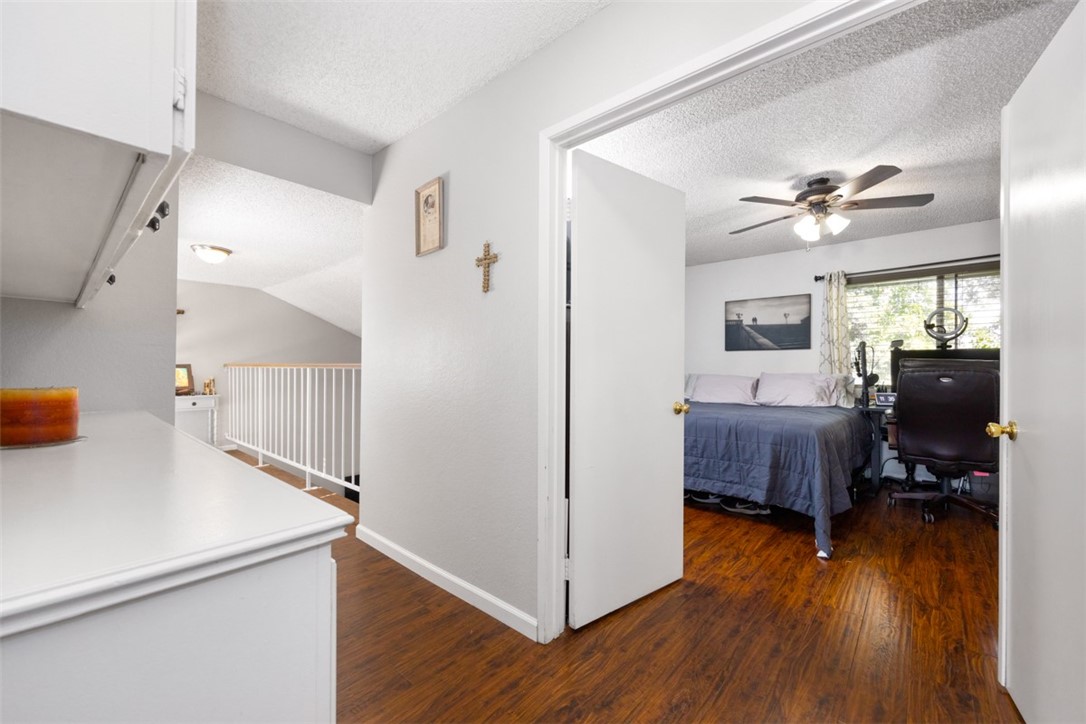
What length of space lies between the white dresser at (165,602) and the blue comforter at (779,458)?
264 cm

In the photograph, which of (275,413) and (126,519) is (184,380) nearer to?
(275,413)

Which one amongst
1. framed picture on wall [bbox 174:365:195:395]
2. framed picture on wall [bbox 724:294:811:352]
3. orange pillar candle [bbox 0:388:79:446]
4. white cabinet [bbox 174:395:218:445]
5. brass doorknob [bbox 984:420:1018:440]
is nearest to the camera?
orange pillar candle [bbox 0:388:79:446]

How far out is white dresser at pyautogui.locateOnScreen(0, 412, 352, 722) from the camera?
1.38 ft

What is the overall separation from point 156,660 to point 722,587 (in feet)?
7.06

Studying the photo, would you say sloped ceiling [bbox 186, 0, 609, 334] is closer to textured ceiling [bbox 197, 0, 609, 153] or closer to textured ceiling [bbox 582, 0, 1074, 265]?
textured ceiling [bbox 197, 0, 609, 153]

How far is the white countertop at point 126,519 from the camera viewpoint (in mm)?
431

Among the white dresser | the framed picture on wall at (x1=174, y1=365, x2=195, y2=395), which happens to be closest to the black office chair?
the white dresser

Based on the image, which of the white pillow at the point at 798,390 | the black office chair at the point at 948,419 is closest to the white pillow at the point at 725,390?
the white pillow at the point at 798,390

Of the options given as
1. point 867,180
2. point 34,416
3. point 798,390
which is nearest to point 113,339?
point 34,416

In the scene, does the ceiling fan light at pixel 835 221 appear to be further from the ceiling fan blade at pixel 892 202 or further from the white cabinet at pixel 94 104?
the white cabinet at pixel 94 104

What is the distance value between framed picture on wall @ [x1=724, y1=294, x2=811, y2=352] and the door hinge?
16.4 ft

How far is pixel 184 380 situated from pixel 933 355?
7.12 metres

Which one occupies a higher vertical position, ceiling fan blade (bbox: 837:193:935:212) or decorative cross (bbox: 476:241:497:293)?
ceiling fan blade (bbox: 837:193:935:212)

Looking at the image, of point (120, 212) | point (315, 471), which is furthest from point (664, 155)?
point (315, 471)
